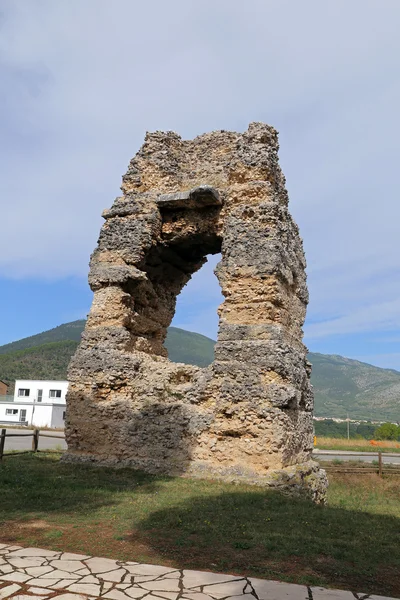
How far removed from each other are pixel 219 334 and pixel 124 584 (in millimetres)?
6219

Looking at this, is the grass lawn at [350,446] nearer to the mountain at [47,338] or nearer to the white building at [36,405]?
the white building at [36,405]

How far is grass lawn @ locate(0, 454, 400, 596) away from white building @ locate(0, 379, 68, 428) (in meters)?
33.8

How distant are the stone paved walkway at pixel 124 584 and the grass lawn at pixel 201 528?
30 centimetres

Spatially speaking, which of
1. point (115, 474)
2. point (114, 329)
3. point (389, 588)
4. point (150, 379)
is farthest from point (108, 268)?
point (389, 588)

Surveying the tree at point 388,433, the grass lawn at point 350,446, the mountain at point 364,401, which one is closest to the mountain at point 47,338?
the mountain at point 364,401

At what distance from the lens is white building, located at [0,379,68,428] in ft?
134

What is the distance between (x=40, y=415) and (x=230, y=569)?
1579 inches

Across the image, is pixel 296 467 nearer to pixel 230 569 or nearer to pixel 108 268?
pixel 230 569

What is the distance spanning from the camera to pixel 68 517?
6.07 metres

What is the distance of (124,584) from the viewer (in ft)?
12.4

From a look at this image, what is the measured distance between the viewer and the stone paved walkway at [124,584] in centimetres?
358

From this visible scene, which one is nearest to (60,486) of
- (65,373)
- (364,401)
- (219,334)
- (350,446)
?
(219,334)

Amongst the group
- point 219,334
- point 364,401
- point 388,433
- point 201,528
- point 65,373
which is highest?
point 65,373

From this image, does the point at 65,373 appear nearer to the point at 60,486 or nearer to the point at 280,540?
the point at 60,486
